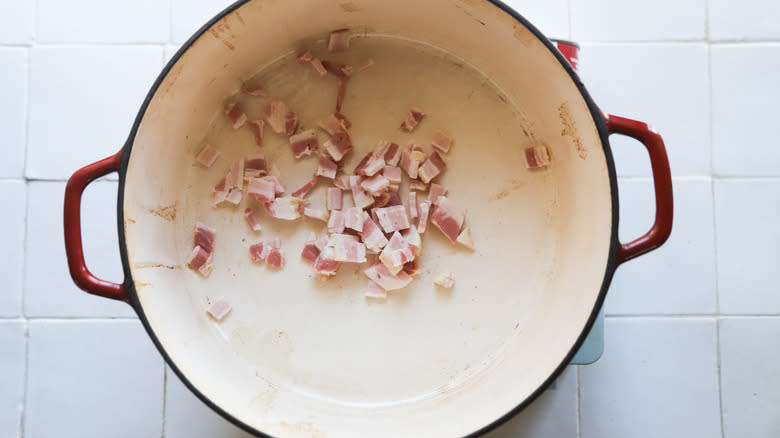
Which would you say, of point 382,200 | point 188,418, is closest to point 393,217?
point 382,200

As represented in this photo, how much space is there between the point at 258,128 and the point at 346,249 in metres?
0.18

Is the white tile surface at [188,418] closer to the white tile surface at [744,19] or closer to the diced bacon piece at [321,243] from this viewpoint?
the diced bacon piece at [321,243]

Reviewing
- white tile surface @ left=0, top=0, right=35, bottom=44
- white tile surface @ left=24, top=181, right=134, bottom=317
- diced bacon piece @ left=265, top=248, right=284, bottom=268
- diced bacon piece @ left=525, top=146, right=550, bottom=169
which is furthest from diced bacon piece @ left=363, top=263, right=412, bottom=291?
white tile surface @ left=0, top=0, right=35, bottom=44

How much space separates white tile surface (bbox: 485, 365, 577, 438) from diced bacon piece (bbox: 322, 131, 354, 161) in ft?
1.29

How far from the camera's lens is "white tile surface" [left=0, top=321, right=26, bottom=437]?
2.37 feet

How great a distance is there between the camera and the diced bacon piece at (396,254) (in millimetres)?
664

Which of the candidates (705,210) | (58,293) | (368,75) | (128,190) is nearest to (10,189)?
(58,293)

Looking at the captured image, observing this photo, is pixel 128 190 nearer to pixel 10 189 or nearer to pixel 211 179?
pixel 211 179

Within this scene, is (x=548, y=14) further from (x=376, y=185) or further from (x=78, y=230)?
(x=78, y=230)

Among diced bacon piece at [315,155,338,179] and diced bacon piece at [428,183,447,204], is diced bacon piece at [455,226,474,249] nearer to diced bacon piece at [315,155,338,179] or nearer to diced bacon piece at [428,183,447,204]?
diced bacon piece at [428,183,447,204]

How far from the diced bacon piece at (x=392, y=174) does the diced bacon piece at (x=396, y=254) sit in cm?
6

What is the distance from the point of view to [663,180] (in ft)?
1.83

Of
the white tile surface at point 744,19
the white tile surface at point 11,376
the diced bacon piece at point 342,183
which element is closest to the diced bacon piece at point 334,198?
the diced bacon piece at point 342,183

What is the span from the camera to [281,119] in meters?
0.69
